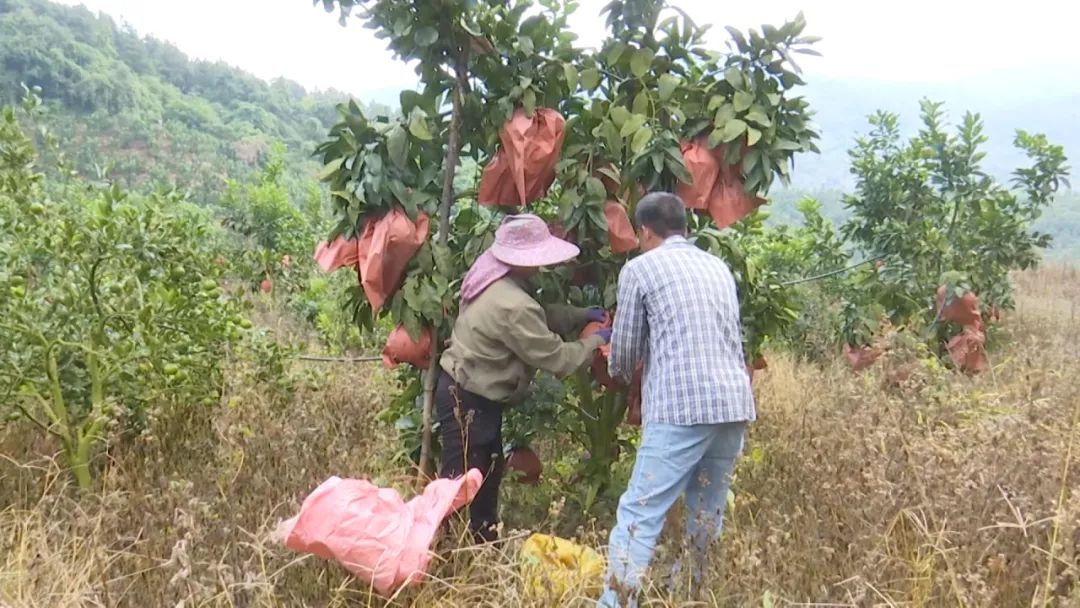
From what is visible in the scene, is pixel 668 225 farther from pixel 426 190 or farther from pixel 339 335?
pixel 339 335

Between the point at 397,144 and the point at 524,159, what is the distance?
1.53 ft

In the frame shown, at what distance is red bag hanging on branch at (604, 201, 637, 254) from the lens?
Result: 3.20 meters

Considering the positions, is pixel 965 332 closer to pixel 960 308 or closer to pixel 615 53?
pixel 960 308

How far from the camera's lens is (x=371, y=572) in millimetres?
2494

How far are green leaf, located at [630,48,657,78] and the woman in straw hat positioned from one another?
73 centimetres

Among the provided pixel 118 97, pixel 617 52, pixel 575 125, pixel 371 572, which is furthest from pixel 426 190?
pixel 118 97

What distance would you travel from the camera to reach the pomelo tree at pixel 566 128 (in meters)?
3.10

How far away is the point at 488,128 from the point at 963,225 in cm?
459

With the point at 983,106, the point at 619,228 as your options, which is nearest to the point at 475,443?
the point at 619,228

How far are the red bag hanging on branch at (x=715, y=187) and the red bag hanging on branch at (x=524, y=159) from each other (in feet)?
1.68

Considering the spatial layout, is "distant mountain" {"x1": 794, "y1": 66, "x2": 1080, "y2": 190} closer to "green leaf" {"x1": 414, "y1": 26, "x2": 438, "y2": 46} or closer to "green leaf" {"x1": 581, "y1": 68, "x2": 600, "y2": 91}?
"green leaf" {"x1": 581, "y1": 68, "x2": 600, "y2": 91}

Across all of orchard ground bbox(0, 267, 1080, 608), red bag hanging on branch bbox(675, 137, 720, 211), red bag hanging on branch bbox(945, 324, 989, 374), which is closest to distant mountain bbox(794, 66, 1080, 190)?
red bag hanging on branch bbox(945, 324, 989, 374)

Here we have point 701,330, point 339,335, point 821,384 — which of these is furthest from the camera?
point 339,335

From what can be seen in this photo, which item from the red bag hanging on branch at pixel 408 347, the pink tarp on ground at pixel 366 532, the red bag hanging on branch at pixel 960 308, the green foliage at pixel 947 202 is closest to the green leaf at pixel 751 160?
the red bag hanging on branch at pixel 408 347
